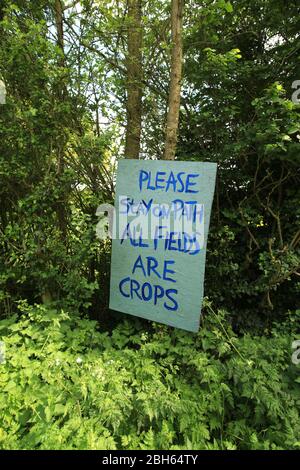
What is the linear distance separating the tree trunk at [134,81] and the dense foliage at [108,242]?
9 cm

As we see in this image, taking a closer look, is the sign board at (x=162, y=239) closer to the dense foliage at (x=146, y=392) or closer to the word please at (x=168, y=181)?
the word please at (x=168, y=181)

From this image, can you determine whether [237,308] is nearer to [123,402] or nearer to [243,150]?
[243,150]

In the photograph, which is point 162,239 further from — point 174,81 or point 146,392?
point 174,81

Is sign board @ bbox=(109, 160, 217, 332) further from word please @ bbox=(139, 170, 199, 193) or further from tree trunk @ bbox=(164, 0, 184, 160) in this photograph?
tree trunk @ bbox=(164, 0, 184, 160)

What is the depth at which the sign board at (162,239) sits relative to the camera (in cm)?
223

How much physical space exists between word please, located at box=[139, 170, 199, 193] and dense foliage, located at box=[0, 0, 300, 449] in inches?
21.5

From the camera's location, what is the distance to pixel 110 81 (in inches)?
118

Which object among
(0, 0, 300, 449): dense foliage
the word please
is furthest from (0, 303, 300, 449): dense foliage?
the word please

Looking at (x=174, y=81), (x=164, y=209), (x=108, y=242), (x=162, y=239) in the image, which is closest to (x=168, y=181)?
(x=164, y=209)

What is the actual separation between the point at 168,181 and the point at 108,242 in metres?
1.00

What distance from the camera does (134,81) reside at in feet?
10.2

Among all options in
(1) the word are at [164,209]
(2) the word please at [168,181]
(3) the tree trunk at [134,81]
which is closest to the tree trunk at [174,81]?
(2) the word please at [168,181]

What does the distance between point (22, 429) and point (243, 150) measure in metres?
2.57

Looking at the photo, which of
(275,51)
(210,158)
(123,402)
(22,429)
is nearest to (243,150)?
(210,158)
